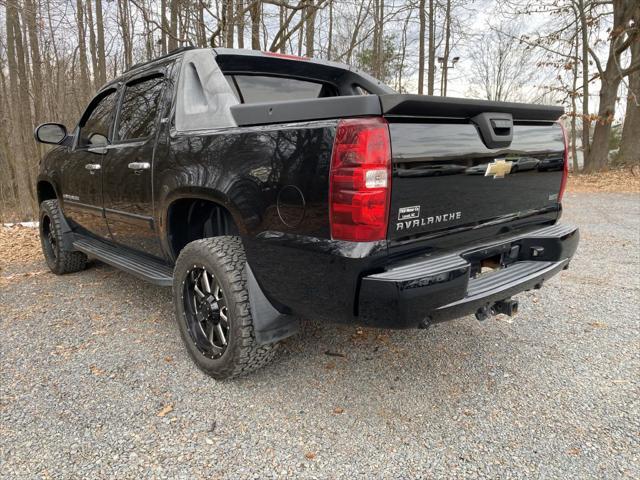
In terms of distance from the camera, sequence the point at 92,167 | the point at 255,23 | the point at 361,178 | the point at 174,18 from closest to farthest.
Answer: the point at 361,178
the point at 92,167
the point at 255,23
the point at 174,18

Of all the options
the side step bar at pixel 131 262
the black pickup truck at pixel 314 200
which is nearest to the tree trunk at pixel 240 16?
the black pickup truck at pixel 314 200

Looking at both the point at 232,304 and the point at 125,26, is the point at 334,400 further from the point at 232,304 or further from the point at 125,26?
the point at 125,26

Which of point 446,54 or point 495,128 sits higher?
point 446,54

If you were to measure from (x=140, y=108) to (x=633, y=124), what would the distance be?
1677cm

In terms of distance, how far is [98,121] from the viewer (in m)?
4.04

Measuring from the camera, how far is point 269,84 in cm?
335

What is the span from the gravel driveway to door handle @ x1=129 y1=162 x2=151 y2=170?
1202 mm

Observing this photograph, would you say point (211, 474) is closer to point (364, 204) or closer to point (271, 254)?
point (271, 254)

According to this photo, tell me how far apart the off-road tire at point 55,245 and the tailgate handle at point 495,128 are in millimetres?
4141

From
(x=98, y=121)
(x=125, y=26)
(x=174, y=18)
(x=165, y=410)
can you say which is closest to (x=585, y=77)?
(x=174, y=18)

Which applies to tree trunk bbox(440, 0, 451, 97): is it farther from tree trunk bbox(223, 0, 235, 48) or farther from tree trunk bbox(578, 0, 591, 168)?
tree trunk bbox(223, 0, 235, 48)

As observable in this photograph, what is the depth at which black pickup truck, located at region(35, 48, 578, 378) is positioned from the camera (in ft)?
6.24

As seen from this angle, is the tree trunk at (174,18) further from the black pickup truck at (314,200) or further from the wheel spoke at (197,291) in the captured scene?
the wheel spoke at (197,291)

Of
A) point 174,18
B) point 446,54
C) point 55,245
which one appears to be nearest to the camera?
point 55,245
